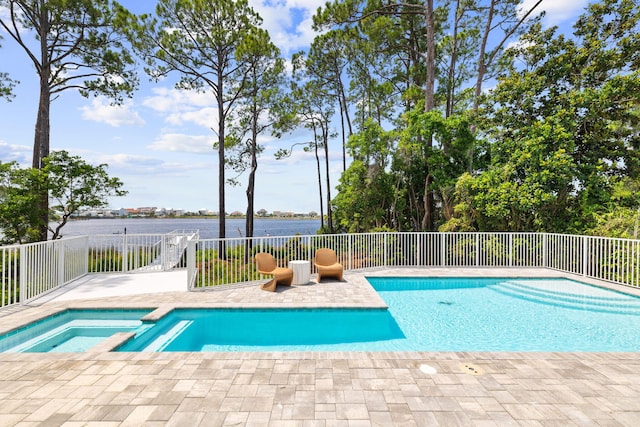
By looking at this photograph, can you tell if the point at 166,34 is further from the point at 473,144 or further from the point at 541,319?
the point at 541,319

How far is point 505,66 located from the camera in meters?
13.2

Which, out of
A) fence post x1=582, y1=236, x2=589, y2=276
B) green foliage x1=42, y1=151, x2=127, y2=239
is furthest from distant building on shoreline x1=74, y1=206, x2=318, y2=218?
fence post x1=582, y1=236, x2=589, y2=276

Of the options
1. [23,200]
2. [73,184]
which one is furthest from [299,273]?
[73,184]

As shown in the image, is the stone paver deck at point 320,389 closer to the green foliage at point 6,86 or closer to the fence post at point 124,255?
the fence post at point 124,255

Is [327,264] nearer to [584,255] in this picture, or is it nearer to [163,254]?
[163,254]

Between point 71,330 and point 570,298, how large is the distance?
29.9ft

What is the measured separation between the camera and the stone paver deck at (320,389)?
2.36 meters

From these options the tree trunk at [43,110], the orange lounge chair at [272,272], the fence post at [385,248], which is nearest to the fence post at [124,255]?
the orange lounge chair at [272,272]

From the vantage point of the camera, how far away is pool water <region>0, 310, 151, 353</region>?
158 inches

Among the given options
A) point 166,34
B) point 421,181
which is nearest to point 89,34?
point 166,34

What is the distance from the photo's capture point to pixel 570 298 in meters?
6.52

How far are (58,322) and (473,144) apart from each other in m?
12.6

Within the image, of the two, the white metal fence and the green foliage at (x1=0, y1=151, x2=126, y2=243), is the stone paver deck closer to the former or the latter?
the white metal fence

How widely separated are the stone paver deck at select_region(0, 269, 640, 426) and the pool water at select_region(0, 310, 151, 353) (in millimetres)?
608
